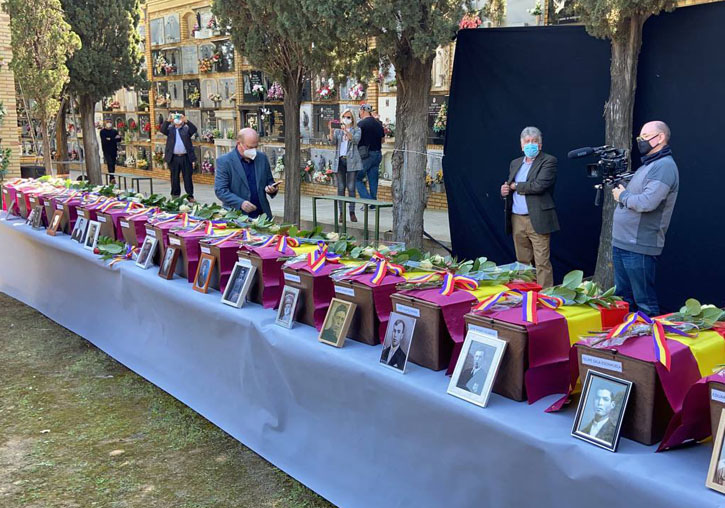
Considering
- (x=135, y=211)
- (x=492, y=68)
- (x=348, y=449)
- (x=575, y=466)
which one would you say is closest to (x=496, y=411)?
(x=575, y=466)

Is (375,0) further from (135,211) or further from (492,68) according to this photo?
(135,211)

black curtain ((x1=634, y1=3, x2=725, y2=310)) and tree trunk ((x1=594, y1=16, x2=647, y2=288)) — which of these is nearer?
black curtain ((x1=634, y1=3, x2=725, y2=310))

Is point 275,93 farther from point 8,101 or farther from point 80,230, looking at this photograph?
point 80,230

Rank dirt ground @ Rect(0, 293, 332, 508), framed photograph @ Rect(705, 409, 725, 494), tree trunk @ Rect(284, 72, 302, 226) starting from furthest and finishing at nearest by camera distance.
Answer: tree trunk @ Rect(284, 72, 302, 226)
dirt ground @ Rect(0, 293, 332, 508)
framed photograph @ Rect(705, 409, 725, 494)

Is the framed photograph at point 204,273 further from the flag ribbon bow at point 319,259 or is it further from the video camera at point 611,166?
the video camera at point 611,166

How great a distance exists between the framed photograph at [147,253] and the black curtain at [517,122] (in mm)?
3528

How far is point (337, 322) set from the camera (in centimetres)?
279

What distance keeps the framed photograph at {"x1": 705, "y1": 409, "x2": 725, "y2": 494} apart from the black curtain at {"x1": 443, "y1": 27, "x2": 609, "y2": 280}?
4.56 m

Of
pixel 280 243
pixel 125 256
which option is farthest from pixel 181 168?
pixel 280 243

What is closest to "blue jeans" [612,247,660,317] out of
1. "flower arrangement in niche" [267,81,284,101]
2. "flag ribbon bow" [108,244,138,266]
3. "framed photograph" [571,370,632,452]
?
"framed photograph" [571,370,632,452]

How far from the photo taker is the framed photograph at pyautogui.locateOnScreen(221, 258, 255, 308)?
10.8ft

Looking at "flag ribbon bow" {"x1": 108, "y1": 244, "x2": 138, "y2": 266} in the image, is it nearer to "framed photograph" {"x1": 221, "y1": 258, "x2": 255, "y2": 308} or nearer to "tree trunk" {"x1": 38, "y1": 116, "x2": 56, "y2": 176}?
"framed photograph" {"x1": 221, "y1": 258, "x2": 255, "y2": 308}

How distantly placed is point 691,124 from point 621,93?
555 mm

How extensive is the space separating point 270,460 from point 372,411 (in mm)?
813
